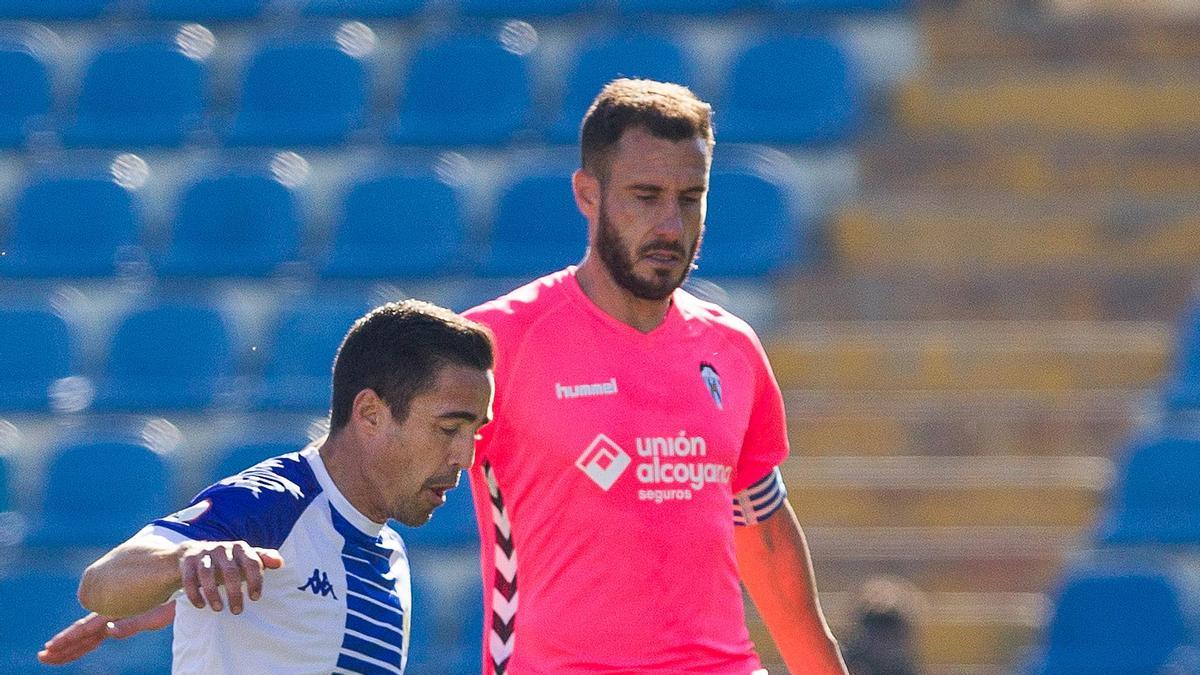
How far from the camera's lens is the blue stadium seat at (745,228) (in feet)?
30.7

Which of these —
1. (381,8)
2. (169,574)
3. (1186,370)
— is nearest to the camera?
(169,574)

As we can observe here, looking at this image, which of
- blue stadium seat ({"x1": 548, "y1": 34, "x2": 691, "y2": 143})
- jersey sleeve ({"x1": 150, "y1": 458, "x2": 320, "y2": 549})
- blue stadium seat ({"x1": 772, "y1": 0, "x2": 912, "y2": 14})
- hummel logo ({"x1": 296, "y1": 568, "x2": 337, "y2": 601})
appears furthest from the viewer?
blue stadium seat ({"x1": 772, "y1": 0, "x2": 912, "y2": 14})

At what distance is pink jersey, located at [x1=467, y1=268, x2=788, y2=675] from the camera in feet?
12.7

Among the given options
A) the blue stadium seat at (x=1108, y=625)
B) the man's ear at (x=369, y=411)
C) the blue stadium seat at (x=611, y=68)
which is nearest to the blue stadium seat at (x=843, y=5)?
the blue stadium seat at (x=611, y=68)

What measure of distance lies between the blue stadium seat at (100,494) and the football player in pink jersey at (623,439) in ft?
15.8

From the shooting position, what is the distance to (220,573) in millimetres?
2730

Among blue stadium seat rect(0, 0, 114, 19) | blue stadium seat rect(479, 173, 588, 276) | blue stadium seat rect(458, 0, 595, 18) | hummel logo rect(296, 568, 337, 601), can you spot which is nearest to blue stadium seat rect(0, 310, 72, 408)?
blue stadium seat rect(479, 173, 588, 276)

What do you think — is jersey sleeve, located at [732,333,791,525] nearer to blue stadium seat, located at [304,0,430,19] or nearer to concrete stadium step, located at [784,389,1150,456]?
concrete stadium step, located at [784,389,1150,456]

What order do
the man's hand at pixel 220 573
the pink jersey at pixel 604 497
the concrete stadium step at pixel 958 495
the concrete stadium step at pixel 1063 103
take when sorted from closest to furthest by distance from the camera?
the man's hand at pixel 220 573, the pink jersey at pixel 604 497, the concrete stadium step at pixel 958 495, the concrete stadium step at pixel 1063 103

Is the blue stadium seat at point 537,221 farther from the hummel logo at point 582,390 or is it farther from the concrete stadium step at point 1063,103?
the hummel logo at point 582,390

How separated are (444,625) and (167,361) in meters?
2.07

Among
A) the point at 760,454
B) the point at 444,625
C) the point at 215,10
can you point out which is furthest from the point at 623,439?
the point at 215,10

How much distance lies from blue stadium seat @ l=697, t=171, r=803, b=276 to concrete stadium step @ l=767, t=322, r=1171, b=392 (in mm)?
481

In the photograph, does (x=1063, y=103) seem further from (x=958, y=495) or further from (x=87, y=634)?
(x=87, y=634)
